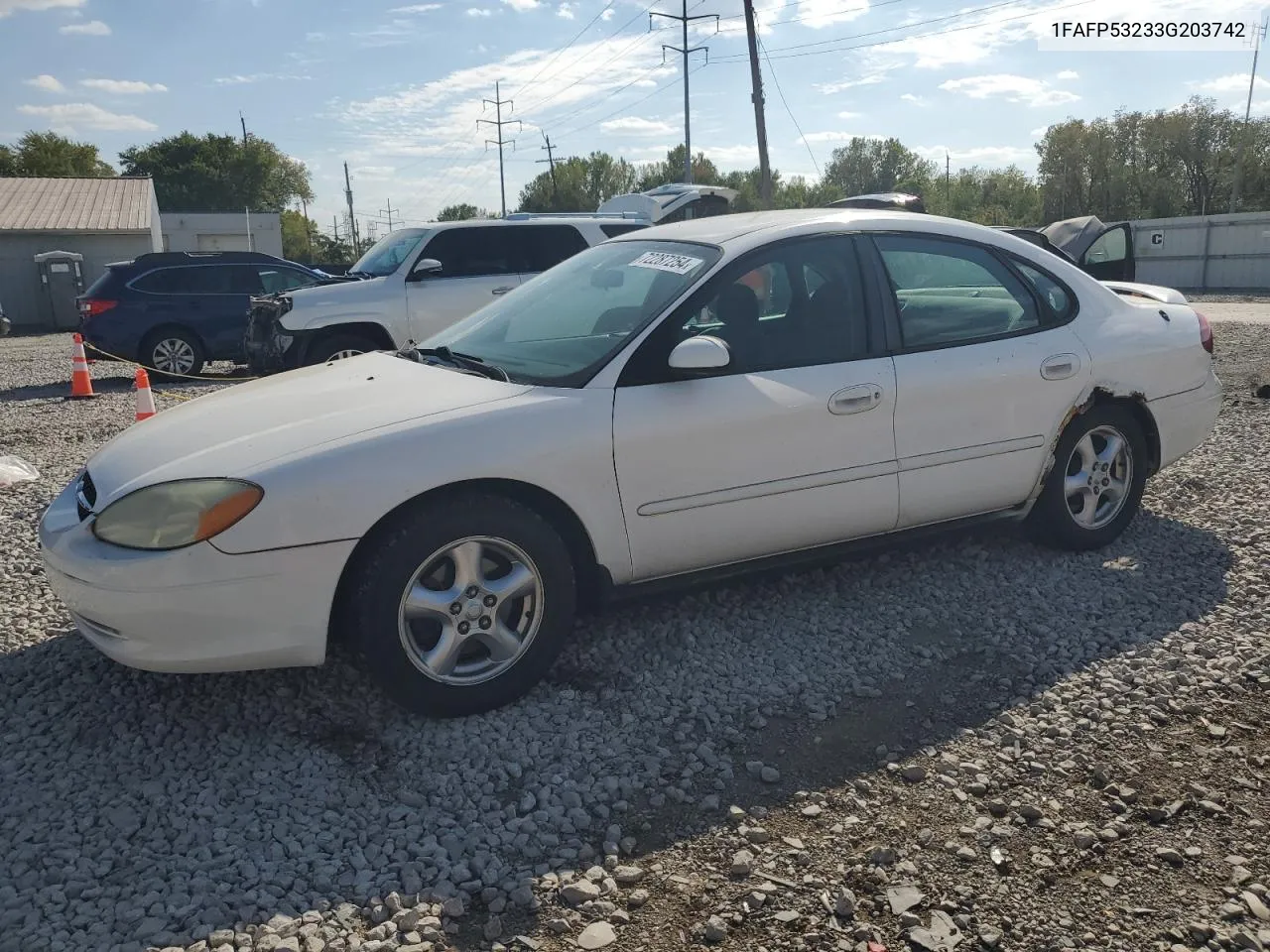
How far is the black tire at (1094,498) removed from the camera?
4.60 metres

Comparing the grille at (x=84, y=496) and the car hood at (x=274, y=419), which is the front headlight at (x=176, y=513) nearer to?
the car hood at (x=274, y=419)

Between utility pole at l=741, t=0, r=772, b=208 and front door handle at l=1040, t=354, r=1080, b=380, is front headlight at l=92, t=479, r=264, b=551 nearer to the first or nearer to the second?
front door handle at l=1040, t=354, r=1080, b=380

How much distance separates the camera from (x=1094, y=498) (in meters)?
4.76

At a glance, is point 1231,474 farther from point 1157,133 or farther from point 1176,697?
point 1157,133

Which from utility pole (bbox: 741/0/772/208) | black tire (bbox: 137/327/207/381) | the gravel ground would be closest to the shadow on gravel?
the gravel ground

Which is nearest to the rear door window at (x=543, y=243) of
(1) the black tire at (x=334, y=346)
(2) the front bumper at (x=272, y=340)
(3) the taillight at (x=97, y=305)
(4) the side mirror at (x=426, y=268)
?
(4) the side mirror at (x=426, y=268)

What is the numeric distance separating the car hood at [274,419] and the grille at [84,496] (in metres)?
0.04

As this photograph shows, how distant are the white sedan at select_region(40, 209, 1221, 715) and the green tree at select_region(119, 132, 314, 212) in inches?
3199

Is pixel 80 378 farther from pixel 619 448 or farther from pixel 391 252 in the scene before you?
pixel 619 448

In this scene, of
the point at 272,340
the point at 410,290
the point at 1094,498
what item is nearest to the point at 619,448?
the point at 1094,498

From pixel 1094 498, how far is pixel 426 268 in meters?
7.01

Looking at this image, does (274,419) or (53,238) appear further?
(53,238)

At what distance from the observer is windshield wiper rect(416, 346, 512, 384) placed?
3.76 meters

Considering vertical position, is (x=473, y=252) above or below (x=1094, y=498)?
above
